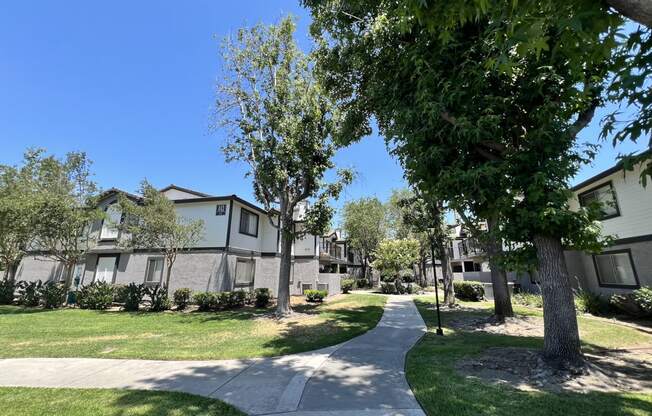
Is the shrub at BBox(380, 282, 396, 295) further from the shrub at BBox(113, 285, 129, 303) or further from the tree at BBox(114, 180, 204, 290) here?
the shrub at BBox(113, 285, 129, 303)

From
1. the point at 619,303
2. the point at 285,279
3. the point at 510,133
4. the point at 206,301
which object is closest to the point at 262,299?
the point at 206,301

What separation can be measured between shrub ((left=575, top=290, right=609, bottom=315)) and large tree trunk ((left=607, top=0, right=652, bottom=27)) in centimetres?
1518

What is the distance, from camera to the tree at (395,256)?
28.9m

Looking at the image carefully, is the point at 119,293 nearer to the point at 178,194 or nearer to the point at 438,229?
the point at 178,194

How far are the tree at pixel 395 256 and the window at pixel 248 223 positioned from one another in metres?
13.4

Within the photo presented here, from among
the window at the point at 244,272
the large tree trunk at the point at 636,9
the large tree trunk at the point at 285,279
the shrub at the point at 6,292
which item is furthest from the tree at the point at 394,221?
the large tree trunk at the point at 636,9

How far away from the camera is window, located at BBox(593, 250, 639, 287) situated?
13.3 metres

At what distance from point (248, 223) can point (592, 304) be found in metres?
19.3

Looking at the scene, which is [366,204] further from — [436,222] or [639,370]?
[639,370]

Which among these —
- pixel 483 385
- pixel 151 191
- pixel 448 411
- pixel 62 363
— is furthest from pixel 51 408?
pixel 151 191

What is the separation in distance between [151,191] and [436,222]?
15.2 metres

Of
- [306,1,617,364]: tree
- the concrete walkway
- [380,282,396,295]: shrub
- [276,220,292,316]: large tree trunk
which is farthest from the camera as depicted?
[380,282,396,295]: shrub

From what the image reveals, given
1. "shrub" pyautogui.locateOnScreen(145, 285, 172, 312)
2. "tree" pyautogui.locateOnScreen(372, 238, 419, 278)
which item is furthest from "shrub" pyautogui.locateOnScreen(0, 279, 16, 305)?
"tree" pyautogui.locateOnScreen(372, 238, 419, 278)

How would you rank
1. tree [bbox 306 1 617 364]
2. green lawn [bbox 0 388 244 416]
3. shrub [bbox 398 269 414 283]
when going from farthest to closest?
1. shrub [bbox 398 269 414 283]
2. tree [bbox 306 1 617 364]
3. green lawn [bbox 0 388 244 416]
